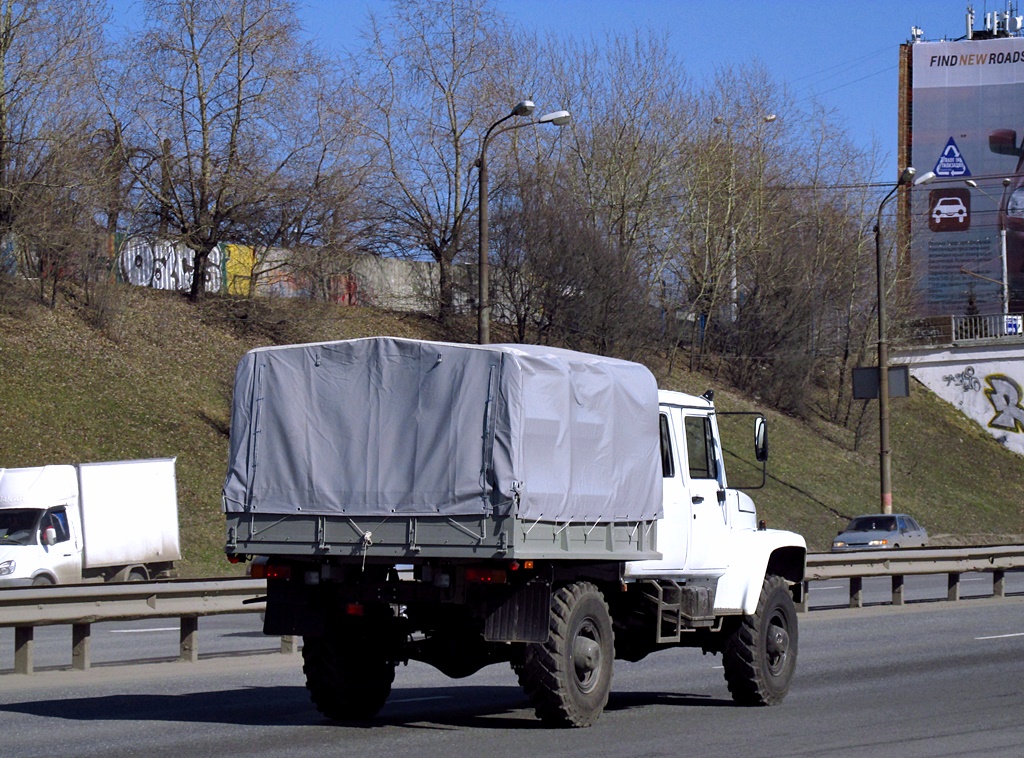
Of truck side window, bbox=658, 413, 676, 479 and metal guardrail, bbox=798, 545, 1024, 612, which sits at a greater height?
truck side window, bbox=658, 413, 676, 479

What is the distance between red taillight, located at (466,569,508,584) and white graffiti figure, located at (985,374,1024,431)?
154ft

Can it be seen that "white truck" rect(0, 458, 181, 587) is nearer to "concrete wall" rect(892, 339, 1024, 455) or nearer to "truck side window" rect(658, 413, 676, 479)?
"truck side window" rect(658, 413, 676, 479)

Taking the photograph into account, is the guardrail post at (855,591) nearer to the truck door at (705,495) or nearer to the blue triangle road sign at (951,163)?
the truck door at (705,495)

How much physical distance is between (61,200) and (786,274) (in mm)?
27872

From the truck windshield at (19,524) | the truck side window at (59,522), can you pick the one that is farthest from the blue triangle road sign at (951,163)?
the truck windshield at (19,524)

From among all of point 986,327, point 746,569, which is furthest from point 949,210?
point 746,569

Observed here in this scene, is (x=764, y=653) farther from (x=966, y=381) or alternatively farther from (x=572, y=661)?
(x=966, y=381)

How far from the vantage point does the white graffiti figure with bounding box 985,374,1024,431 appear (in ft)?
169

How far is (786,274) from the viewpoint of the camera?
164 ft

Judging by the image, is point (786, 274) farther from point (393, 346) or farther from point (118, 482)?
point (393, 346)

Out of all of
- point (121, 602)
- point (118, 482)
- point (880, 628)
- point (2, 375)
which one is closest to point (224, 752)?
point (121, 602)

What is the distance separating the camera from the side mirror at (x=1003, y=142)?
2687 inches

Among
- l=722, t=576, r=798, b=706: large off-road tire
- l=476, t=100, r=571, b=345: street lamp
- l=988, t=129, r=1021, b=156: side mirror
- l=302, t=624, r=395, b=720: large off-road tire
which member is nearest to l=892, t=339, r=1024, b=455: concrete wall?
l=988, t=129, r=1021, b=156: side mirror

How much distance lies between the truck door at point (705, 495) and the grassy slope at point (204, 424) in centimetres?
1591
